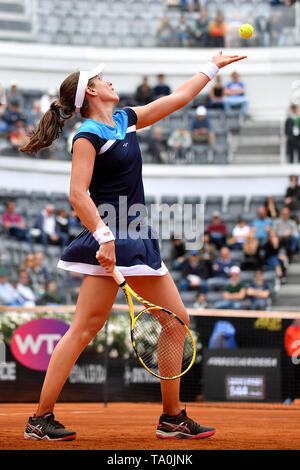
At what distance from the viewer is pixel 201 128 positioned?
18.0 meters

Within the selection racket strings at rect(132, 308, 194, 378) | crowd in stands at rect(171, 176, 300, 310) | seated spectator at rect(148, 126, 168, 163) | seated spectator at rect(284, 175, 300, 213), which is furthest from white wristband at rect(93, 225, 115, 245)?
seated spectator at rect(148, 126, 168, 163)

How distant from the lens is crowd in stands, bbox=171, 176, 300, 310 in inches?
521

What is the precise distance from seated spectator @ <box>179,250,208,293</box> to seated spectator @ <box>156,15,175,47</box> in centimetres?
798

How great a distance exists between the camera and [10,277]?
12.9m

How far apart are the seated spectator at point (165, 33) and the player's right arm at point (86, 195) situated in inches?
647

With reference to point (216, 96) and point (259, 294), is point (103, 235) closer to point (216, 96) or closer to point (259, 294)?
point (259, 294)

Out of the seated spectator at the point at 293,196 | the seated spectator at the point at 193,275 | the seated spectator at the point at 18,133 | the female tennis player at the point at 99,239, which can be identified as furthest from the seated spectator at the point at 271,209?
the female tennis player at the point at 99,239

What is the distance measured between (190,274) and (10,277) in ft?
10.0

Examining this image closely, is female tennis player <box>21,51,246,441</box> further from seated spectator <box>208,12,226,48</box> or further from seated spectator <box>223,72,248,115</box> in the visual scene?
seated spectator <box>208,12,226,48</box>

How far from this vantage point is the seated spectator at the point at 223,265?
1404cm

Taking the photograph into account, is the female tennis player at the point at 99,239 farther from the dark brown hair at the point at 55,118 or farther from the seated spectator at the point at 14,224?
the seated spectator at the point at 14,224

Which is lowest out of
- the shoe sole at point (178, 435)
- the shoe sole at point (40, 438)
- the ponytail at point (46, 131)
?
the shoe sole at point (178, 435)
